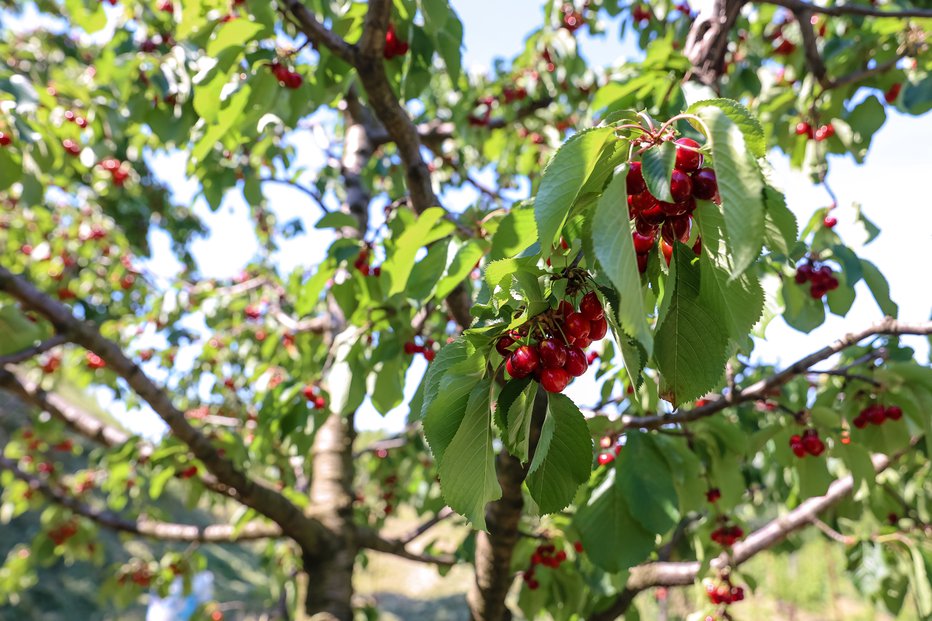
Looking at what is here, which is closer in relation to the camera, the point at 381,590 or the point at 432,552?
the point at 432,552

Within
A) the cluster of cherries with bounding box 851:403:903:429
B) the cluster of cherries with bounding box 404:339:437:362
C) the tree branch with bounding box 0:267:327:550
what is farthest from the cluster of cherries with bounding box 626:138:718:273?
the tree branch with bounding box 0:267:327:550

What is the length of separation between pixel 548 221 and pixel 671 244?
0.26 metres

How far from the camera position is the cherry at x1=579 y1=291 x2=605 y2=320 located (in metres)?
0.86

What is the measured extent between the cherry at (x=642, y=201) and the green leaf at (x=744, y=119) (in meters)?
0.12

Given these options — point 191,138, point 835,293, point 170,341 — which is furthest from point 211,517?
point 835,293

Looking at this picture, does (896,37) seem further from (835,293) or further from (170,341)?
(170,341)

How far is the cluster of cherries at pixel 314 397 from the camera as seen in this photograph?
2537mm

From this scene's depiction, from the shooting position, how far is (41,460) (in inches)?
228

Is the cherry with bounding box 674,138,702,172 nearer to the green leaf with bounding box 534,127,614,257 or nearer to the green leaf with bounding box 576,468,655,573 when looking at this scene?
the green leaf with bounding box 534,127,614,257

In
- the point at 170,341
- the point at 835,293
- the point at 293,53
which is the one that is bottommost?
the point at 835,293

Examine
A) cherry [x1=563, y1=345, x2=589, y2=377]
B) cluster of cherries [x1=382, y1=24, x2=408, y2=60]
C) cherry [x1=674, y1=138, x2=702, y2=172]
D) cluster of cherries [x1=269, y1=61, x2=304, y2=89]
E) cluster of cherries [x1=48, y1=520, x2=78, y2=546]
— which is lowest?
cherry [x1=563, y1=345, x2=589, y2=377]

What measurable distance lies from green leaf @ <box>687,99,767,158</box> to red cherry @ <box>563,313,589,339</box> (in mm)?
299

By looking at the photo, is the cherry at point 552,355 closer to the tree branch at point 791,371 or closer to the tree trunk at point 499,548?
the tree branch at point 791,371

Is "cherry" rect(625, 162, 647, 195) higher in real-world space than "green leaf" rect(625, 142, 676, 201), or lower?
higher
